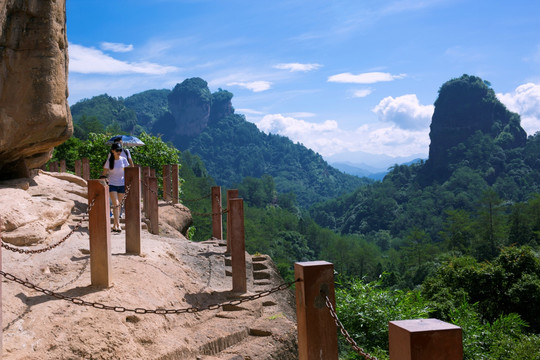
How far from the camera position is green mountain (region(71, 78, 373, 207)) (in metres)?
143

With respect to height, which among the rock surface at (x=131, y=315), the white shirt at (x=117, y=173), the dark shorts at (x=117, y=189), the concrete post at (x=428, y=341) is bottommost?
the rock surface at (x=131, y=315)

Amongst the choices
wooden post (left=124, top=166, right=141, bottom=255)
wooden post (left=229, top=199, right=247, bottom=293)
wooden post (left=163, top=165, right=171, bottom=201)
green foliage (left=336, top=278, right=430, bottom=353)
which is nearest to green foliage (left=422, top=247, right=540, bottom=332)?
green foliage (left=336, top=278, right=430, bottom=353)

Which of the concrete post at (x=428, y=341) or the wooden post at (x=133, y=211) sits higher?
the wooden post at (x=133, y=211)

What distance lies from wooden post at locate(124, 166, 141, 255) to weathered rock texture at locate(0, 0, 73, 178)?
6.79ft

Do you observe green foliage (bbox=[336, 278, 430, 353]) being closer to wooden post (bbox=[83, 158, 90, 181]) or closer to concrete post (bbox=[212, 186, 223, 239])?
concrete post (bbox=[212, 186, 223, 239])

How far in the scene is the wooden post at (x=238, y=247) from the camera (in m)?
6.55

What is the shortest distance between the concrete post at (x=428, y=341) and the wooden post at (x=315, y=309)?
1.11 m

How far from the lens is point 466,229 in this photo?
52.2 metres

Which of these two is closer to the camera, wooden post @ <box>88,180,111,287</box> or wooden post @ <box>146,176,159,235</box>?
wooden post @ <box>88,180,111,287</box>

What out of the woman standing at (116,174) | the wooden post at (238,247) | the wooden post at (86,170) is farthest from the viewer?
the wooden post at (86,170)

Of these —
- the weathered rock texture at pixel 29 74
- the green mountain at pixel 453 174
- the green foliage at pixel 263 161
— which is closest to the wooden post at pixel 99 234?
the weathered rock texture at pixel 29 74

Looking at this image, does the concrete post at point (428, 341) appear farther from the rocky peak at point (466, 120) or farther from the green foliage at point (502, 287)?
the rocky peak at point (466, 120)

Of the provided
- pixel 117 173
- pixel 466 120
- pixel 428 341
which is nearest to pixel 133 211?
pixel 117 173

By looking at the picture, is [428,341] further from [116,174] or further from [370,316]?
[116,174]
